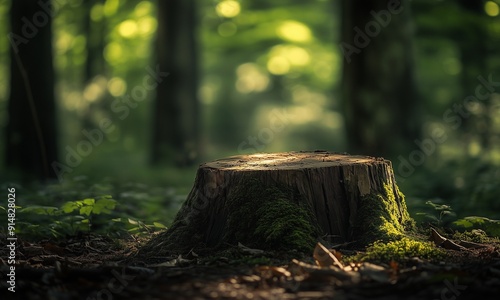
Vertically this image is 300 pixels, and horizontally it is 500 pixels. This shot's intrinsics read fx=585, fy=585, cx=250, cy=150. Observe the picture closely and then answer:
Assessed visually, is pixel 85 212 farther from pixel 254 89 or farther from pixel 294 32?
pixel 254 89

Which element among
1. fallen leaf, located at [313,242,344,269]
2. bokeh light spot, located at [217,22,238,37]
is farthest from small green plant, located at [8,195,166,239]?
bokeh light spot, located at [217,22,238,37]

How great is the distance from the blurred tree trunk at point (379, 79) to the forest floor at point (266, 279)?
4.81 metres

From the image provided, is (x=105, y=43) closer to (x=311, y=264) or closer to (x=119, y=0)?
(x=119, y=0)

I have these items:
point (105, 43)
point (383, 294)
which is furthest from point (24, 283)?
point (105, 43)

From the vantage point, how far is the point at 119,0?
1603 cm

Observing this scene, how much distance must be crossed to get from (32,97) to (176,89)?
13.2ft

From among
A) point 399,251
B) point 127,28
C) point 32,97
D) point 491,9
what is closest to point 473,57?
point 491,9

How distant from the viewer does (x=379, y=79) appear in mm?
8891

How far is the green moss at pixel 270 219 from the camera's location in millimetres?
4281

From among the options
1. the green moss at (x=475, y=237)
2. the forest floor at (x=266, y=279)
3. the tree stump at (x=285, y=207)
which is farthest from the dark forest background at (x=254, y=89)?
the forest floor at (x=266, y=279)

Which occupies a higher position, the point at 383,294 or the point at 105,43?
the point at 105,43

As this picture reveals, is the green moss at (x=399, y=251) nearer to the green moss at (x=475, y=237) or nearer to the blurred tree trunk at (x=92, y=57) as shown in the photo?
the green moss at (x=475, y=237)

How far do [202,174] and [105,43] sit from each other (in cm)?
1533

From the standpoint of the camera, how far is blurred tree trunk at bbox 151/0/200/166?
519 inches
